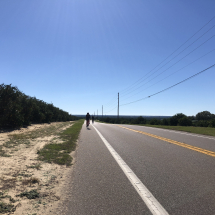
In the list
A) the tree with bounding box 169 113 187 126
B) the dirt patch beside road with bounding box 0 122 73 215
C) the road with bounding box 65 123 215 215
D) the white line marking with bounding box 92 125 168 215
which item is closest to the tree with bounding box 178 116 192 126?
the tree with bounding box 169 113 187 126

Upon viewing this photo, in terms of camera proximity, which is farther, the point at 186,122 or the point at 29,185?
the point at 186,122

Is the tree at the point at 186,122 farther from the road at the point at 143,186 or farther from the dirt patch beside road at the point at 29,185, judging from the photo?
the dirt patch beside road at the point at 29,185

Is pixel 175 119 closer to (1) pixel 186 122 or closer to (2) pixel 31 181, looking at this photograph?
(1) pixel 186 122

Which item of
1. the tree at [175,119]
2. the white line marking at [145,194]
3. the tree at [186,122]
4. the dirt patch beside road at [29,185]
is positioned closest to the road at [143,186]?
the white line marking at [145,194]

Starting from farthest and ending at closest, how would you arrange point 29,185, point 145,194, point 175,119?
point 175,119, point 29,185, point 145,194

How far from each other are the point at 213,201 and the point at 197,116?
100.0 m

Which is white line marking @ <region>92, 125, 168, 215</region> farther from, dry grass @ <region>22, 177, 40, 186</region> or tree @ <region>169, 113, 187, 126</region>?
tree @ <region>169, 113, 187, 126</region>

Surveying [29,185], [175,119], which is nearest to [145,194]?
[29,185]

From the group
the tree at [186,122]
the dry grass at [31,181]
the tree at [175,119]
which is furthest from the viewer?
the tree at [175,119]

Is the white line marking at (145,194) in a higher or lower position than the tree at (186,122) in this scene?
lower

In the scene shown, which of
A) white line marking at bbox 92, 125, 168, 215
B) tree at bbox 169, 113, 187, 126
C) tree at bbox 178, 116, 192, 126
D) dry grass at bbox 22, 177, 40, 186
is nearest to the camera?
white line marking at bbox 92, 125, 168, 215

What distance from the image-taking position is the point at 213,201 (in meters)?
A: 3.68

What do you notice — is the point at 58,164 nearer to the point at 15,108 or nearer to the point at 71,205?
the point at 71,205

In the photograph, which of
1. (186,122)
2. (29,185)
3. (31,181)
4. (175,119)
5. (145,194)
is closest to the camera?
(145,194)
